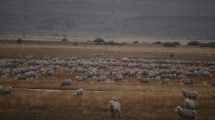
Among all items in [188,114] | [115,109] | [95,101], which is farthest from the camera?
[95,101]

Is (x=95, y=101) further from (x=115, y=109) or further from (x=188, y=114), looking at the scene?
(x=188, y=114)

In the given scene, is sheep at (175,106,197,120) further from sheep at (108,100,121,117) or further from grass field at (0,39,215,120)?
sheep at (108,100,121,117)

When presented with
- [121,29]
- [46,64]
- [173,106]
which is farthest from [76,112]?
[121,29]

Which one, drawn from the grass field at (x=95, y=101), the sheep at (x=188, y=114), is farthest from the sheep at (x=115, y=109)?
the sheep at (x=188, y=114)

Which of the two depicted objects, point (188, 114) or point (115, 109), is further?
point (115, 109)

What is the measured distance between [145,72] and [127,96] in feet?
47.0

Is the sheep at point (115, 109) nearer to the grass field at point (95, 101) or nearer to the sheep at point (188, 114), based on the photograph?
the grass field at point (95, 101)

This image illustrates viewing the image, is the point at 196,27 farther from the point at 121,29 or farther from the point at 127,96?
the point at 127,96

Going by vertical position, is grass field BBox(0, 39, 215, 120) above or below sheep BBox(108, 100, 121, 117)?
below

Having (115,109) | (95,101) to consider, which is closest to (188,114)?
(115,109)

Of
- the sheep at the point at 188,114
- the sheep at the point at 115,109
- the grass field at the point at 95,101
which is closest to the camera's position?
the sheep at the point at 188,114

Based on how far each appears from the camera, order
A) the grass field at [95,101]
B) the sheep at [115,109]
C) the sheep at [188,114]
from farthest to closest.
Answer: the grass field at [95,101]
the sheep at [115,109]
the sheep at [188,114]

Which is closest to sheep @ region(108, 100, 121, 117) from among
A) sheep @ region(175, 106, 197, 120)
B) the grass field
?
the grass field

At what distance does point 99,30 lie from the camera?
7343 inches
